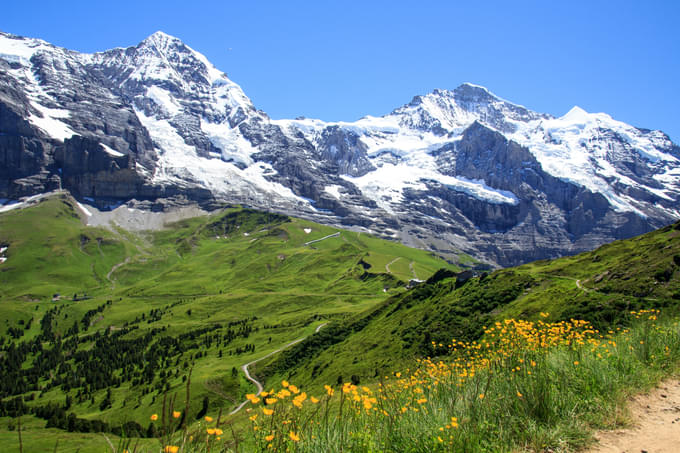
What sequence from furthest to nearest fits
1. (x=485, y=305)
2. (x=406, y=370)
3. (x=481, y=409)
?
(x=485, y=305)
(x=406, y=370)
(x=481, y=409)

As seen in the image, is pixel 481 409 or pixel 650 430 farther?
pixel 650 430

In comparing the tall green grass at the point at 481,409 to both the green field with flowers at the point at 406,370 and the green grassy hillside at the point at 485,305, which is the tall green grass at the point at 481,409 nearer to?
the green field with flowers at the point at 406,370

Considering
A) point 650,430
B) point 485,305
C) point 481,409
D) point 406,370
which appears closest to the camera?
point 481,409

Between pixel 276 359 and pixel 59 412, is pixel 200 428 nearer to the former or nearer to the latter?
pixel 276 359

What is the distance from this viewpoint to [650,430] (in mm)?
7977

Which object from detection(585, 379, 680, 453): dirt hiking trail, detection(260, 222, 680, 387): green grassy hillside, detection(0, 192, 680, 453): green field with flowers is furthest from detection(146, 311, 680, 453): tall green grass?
detection(260, 222, 680, 387): green grassy hillside

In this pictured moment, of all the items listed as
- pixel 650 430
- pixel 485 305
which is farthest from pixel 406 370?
pixel 485 305

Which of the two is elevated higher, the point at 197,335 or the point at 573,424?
the point at 573,424

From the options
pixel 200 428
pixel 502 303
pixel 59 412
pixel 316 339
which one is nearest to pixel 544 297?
pixel 502 303

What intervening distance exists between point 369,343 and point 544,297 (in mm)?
41324

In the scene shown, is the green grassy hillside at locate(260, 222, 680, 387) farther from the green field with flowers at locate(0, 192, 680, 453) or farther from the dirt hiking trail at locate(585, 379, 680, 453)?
the dirt hiking trail at locate(585, 379, 680, 453)

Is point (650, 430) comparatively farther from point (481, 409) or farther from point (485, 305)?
point (485, 305)

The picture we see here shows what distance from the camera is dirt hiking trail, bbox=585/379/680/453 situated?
Answer: 24.0 ft

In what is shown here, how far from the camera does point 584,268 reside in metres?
73.1
